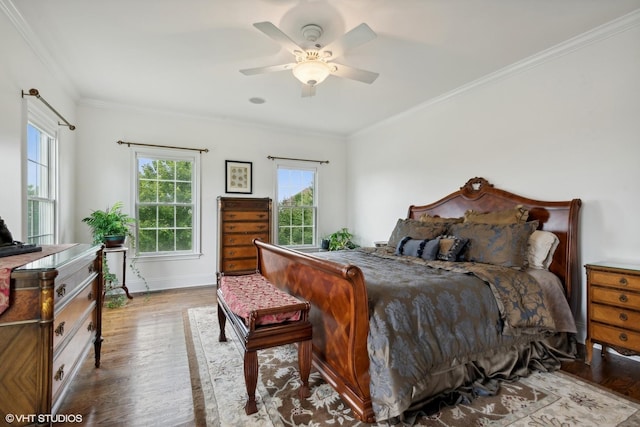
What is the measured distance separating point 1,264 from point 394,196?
14.8ft

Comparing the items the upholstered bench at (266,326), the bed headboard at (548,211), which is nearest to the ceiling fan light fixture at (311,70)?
the upholstered bench at (266,326)

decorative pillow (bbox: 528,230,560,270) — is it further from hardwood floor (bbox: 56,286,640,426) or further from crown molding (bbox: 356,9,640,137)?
crown molding (bbox: 356,9,640,137)

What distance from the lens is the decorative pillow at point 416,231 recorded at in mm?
3393

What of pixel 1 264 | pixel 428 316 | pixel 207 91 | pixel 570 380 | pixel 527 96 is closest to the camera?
pixel 1 264

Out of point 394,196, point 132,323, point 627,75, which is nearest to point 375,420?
point 132,323

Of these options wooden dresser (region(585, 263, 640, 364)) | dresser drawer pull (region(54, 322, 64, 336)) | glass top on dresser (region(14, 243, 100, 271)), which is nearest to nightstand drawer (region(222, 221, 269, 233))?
glass top on dresser (region(14, 243, 100, 271))

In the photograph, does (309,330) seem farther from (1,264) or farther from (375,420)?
(1,264)

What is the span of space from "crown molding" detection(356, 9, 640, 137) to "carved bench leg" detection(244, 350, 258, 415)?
3.70 m

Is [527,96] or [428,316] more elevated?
[527,96]

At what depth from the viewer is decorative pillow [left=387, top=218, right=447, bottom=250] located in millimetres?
3393

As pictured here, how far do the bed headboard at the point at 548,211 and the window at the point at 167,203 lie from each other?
3.92 m

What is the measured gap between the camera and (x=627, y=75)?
2.55m

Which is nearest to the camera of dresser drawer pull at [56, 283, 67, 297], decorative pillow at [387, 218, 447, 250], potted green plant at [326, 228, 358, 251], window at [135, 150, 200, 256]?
dresser drawer pull at [56, 283, 67, 297]

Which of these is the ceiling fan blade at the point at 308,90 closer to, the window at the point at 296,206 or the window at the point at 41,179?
the window at the point at 41,179
